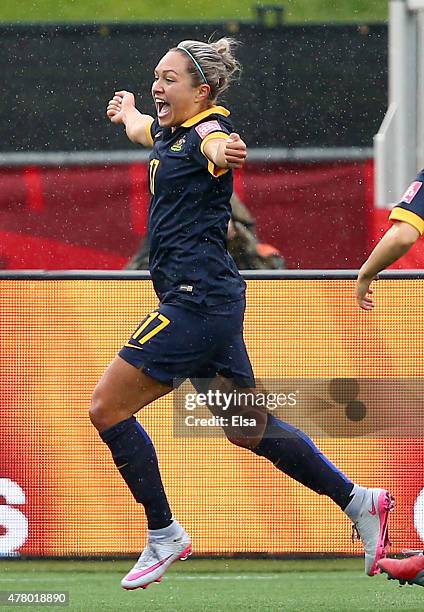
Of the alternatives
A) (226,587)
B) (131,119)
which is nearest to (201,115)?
(131,119)

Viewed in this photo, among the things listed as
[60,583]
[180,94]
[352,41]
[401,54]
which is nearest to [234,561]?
[60,583]

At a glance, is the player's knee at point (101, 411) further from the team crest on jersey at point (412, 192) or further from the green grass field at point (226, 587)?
the team crest on jersey at point (412, 192)

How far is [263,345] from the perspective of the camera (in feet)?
22.7

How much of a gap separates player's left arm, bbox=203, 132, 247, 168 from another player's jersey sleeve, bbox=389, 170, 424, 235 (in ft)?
2.07

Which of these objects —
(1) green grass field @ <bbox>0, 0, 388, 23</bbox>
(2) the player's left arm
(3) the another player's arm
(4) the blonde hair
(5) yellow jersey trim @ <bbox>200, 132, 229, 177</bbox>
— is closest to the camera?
(3) the another player's arm

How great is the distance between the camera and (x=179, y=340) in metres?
5.84

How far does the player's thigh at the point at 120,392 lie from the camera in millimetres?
5820

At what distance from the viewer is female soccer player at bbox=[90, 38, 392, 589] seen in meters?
5.83

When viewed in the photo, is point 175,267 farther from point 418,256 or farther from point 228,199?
point 418,256

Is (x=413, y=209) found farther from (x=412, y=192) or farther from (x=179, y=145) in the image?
(x=179, y=145)

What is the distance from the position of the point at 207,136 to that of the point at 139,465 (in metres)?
1.41

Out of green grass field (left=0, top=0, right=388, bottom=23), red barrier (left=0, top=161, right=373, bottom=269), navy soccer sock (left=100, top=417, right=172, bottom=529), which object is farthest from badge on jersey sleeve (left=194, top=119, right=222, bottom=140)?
green grass field (left=0, top=0, right=388, bottom=23)

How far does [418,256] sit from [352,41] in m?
3.71

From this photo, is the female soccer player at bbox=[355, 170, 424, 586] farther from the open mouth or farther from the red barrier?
the red barrier
